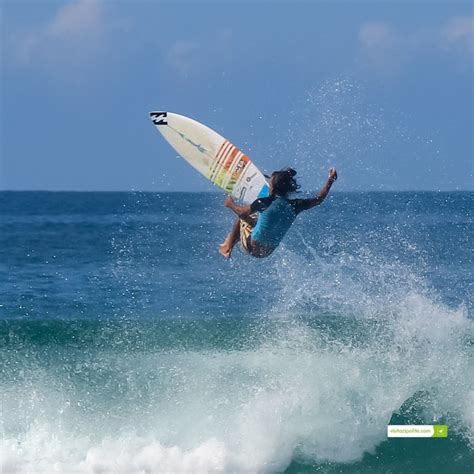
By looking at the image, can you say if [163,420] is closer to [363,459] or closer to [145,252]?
[363,459]

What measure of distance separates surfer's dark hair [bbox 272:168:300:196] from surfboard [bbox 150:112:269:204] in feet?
1.53

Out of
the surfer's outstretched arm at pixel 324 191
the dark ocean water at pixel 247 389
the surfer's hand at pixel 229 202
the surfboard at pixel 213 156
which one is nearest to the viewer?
the surfer's outstretched arm at pixel 324 191

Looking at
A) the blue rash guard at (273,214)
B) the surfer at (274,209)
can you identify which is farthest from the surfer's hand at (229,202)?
the blue rash guard at (273,214)

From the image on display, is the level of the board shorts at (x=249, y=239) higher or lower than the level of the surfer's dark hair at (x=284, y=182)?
lower

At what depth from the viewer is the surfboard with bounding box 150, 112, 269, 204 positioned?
1201cm

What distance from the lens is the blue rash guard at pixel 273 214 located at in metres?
11.3

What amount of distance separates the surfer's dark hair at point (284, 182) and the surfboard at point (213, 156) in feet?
1.53

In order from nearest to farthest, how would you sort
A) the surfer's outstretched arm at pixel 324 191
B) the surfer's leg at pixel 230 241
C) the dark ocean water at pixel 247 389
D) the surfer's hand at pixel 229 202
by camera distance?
the surfer's outstretched arm at pixel 324 191
the surfer's hand at pixel 229 202
the surfer's leg at pixel 230 241
the dark ocean water at pixel 247 389

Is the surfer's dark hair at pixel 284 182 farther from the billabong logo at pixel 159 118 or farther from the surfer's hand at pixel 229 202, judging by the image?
the billabong logo at pixel 159 118

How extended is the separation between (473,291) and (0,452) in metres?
11.1

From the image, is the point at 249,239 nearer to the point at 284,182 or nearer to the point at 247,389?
the point at 284,182

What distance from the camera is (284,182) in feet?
37.3

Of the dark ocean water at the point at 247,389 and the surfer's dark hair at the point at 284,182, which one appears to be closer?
the surfer's dark hair at the point at 284,182

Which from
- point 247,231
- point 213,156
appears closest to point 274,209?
point 247,231
